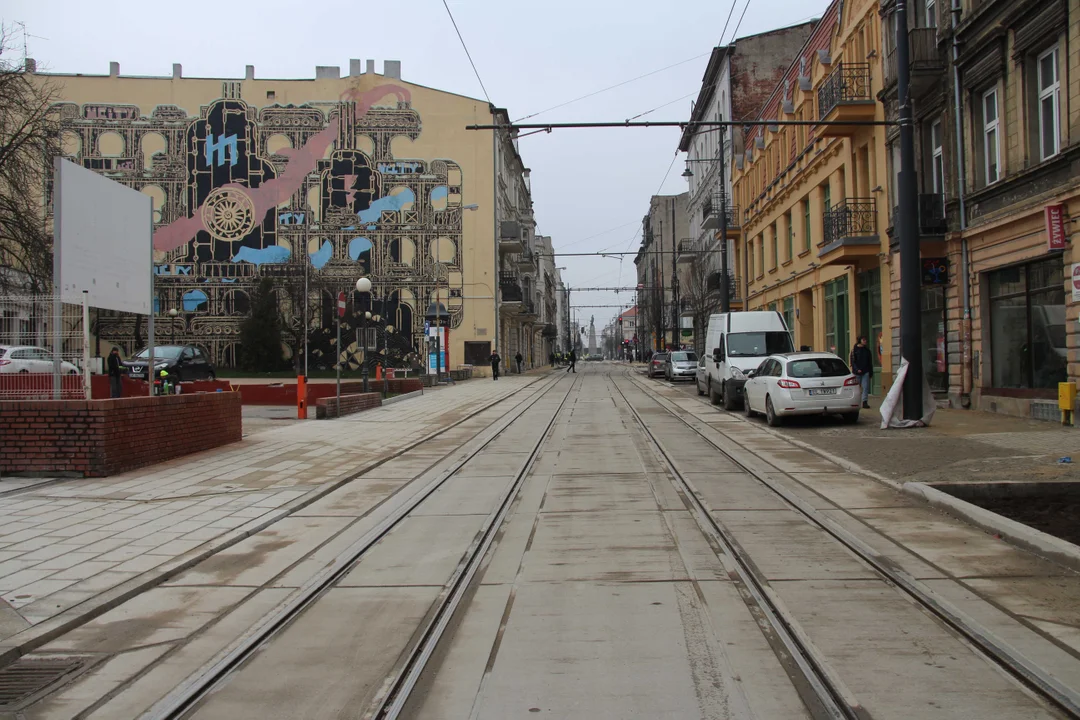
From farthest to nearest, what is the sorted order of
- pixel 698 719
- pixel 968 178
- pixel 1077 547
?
pixel 968 178 < pixel 1077 547 < pixel 698 719

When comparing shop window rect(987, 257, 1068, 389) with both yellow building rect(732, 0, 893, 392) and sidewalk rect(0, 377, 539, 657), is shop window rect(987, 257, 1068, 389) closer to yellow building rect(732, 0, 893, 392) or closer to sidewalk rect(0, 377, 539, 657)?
yellow building rect(732, 0, 893, 392)

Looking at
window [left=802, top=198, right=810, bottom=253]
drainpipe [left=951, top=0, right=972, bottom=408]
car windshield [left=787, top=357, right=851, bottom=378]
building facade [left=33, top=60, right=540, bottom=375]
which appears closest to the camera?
car windshield [left=787, top=357, right=851, bottom=378]

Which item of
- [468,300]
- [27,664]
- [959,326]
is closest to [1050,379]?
[959,326]

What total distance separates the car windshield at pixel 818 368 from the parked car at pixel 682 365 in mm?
22474

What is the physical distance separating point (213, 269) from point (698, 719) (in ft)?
164

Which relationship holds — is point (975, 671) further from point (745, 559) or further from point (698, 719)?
point (745, 559)

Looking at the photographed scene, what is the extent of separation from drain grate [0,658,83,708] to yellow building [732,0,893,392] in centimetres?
2175

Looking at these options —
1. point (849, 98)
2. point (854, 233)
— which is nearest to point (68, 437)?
point (854, 233)

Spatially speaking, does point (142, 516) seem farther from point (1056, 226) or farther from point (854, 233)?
point (854, 233)

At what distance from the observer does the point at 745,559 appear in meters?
6.71

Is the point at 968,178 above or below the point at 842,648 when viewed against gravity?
above

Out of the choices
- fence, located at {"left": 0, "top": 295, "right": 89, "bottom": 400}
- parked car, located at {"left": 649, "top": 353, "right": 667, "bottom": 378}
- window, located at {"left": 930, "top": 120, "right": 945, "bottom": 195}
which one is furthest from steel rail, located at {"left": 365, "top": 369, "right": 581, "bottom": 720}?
parked car, located at {"left": 649, "top": 353, "right": 667, "bottom": 378}

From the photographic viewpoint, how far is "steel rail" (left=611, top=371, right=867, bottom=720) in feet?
13.0

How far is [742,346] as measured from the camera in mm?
22922
